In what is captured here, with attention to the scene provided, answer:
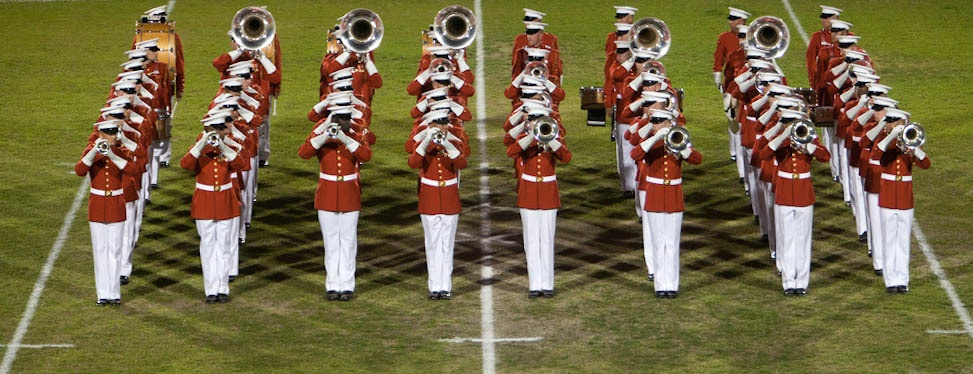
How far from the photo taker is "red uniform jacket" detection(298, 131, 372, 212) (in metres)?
14.8

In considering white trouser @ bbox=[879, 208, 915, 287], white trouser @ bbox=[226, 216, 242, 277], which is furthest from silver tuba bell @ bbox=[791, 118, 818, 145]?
white trouser @ bbox=[226, 216, 242, 277]

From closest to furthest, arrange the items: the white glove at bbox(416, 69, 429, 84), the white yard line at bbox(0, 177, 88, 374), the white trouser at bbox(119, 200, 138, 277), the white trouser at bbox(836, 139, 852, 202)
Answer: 1. the white yard line at bbox(0, 177, 88, 374)
2. the white trouser at bbox(119, 200, 138, 277)
3. the white glove at bbox(416, 69, 429, 84)
4. the white trouser at bbox(836, 139, 852, 202)

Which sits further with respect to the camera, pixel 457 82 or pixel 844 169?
pixel 844 169

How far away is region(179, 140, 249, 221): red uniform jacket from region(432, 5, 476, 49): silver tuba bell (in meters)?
3.46

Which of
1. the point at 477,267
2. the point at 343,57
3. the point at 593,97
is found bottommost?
the point at 477,267

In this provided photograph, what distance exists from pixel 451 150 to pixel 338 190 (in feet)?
3.14

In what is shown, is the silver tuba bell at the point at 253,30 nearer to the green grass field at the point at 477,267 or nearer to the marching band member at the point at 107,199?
the green grass field at the point at 477,267

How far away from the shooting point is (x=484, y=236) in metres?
16.9

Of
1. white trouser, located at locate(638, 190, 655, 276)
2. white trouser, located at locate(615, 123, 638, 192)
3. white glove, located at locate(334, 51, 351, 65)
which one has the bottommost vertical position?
white trouser, located at locate(638, 190, 655, 276)

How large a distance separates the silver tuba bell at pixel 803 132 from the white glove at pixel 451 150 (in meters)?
2.65

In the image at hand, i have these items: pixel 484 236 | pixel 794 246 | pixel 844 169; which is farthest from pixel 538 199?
pixel 844 169

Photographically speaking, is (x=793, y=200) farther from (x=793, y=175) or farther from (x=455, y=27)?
(x=455, y=27)

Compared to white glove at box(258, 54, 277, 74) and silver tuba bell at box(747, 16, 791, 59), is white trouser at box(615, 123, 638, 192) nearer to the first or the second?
silver tuba bell at box(747, 16, 791, 59)

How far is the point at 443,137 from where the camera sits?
14.7 meters
